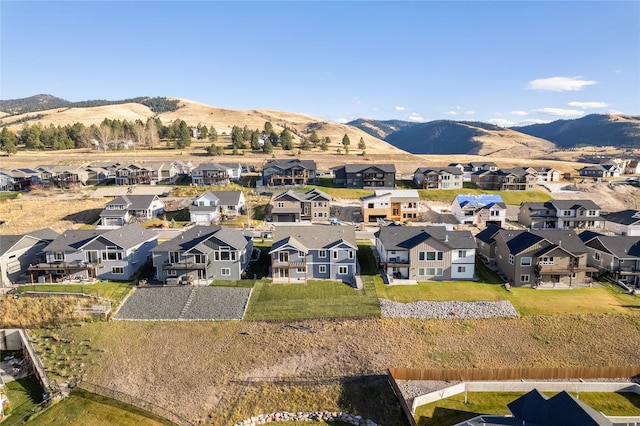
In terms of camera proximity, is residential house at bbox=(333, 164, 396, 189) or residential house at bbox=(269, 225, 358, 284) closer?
residential house at bbox=(269, 225, 358, 284)

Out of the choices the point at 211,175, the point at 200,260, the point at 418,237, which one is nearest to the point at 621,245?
the point at 418,237

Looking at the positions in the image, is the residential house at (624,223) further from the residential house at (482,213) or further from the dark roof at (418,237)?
the dark roof at (418,237)

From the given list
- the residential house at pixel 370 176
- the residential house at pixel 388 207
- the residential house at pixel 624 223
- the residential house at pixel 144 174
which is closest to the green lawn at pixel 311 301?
the residential house at pixel 388 207

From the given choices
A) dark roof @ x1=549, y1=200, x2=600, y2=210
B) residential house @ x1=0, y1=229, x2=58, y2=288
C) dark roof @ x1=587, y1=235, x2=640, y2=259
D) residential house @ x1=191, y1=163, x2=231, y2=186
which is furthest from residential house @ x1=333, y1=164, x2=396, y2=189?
residential house @ x1=0, y1=229, x2=58, y2=288

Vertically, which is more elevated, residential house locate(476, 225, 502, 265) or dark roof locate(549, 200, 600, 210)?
dark roof locate(549, 200, 600, 210)

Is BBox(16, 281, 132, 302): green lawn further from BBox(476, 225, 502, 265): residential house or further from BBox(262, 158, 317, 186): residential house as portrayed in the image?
BBox(262, 158, 317, 186): residential house

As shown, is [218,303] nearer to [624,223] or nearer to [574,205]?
[624,223]
